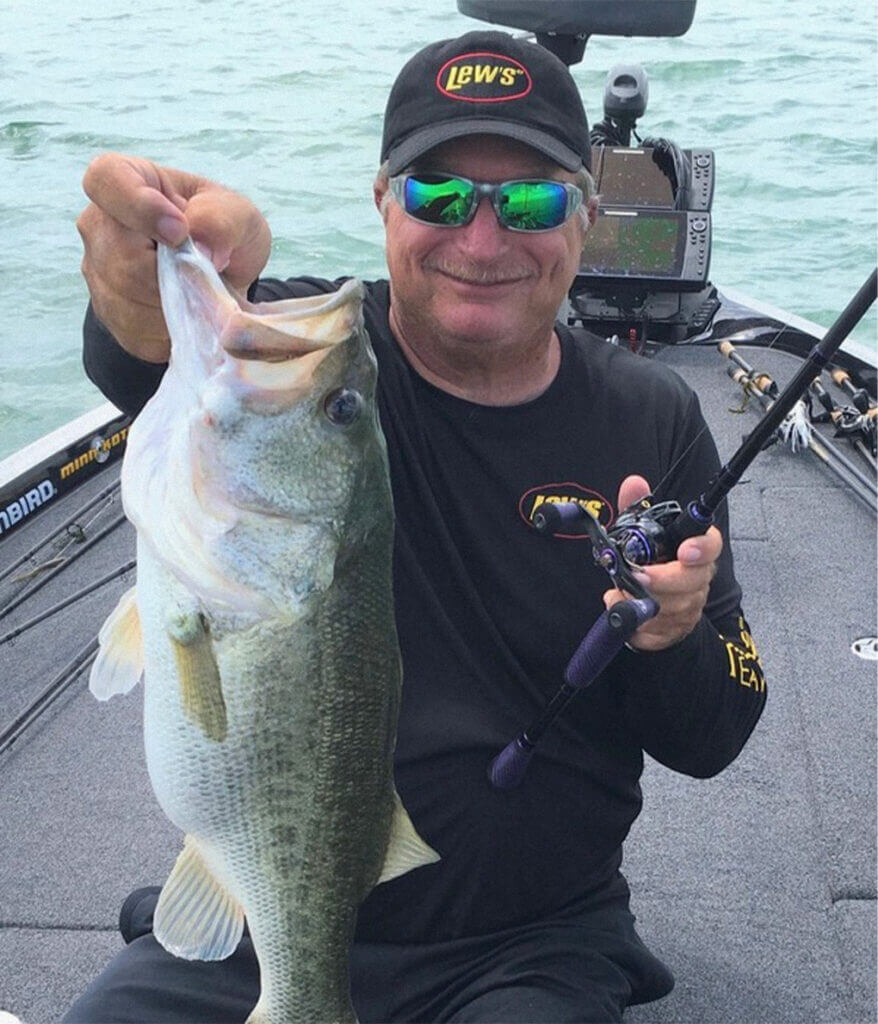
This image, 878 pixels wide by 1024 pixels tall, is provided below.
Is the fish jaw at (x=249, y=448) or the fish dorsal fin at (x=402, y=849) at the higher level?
the fish jaw at (x=249, y=448)

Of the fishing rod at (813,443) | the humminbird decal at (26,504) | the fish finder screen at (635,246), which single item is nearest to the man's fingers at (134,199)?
the humminbird decal at (26,504)

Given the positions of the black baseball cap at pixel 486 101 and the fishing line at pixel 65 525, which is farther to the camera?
the fishing line at pixel 65 525

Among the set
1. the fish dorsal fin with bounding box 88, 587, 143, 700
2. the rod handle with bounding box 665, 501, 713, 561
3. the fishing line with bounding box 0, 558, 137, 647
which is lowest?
the fishing line with bounding box 0, 558, 137, 647

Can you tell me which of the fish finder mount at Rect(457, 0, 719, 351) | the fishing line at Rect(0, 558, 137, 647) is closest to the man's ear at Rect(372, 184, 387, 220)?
the fishing line at Rect(0, 558, 137, 647)

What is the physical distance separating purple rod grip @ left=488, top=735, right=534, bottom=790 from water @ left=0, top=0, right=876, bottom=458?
847 cm

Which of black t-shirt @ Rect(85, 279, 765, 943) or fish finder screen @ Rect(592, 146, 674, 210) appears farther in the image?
fish finder screen @ Rect(592, 146, 674, 210)

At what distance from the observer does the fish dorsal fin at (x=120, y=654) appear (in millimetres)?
1785

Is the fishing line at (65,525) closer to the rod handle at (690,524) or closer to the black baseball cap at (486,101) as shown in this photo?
the black baseball cap at (486,101)

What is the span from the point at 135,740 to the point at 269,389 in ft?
7.56

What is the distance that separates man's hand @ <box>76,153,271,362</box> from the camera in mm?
1587

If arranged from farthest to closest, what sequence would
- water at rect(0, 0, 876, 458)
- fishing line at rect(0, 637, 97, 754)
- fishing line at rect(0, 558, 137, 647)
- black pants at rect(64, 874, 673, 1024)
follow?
water at rect(0, 0, 876, 458)
fishing line at rect(0, 558, 137, 647)
fishing line at rect(0, 637, 97, 754)
black pants at rect(64, 874, 673, 1024)

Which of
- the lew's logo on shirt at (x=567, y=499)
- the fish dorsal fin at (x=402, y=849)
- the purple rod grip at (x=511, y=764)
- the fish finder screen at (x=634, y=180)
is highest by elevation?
the lew's logo on shirt at (x=567, y=499)

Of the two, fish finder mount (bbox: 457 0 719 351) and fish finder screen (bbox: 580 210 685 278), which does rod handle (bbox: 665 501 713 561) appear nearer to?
fish finder mount (bbox: 457 0 719 351)

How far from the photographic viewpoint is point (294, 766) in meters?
1.75
